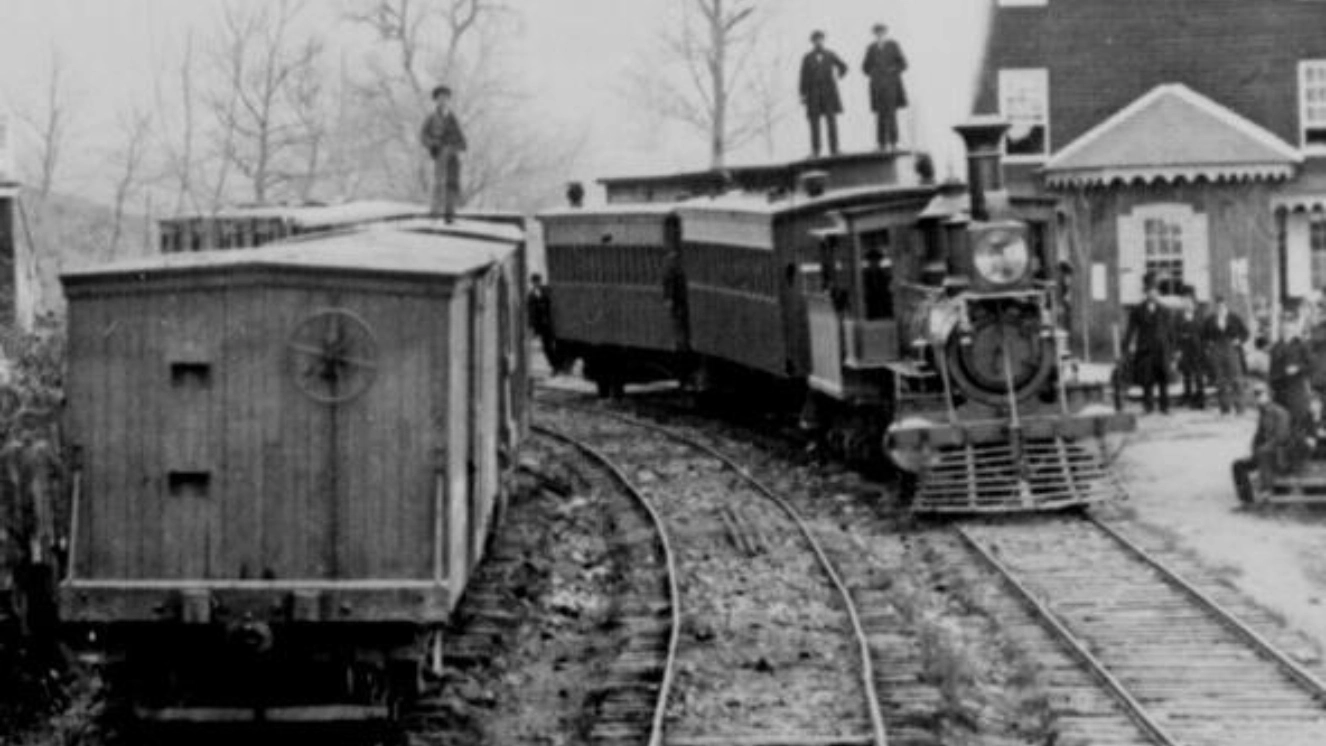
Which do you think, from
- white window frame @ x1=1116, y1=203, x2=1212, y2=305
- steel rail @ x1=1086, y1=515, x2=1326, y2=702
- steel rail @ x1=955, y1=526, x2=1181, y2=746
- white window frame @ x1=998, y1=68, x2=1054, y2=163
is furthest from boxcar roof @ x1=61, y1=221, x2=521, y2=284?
white window frame @ x1=998, y1=68, x2=1054, y2=163

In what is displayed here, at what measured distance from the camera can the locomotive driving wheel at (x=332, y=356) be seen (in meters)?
9.71

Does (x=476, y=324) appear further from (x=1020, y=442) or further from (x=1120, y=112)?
(x=1120, y=112)

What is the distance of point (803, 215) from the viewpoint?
2064 centimetres

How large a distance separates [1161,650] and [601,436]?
498 inches

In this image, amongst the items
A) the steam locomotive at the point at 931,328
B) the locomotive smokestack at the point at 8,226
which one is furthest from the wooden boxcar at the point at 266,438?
the locomotive smokestack at the point at 8,226

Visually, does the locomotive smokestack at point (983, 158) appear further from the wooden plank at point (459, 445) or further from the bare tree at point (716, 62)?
the bare tree at point (716, 62)

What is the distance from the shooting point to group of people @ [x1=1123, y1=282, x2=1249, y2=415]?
2345 cm

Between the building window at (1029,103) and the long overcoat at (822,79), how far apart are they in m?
8.51

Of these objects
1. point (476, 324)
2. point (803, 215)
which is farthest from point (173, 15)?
point (476, 324)

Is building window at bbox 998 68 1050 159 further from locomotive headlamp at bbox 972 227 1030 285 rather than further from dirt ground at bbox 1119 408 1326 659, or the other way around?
locomotive headlamp at bbox 972 227 1030 285

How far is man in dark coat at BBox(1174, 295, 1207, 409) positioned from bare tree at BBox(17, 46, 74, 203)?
2554 centimetres

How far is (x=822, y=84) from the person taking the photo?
25.4 meters

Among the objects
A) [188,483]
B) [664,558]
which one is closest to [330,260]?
[188,483]

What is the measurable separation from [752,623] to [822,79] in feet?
44.5
